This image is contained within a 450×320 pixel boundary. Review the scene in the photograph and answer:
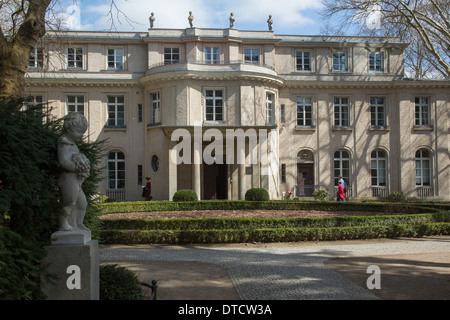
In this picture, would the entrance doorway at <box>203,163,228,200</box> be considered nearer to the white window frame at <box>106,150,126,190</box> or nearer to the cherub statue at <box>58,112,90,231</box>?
the white window frame at <box>106,150,126,190</box>

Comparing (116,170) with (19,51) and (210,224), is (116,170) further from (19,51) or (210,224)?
(19,51)

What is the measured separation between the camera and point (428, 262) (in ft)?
28.2

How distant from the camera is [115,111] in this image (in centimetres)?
2805

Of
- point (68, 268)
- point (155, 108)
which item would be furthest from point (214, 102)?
point (68, 268)

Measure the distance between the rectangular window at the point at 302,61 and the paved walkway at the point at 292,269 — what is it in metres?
20.2

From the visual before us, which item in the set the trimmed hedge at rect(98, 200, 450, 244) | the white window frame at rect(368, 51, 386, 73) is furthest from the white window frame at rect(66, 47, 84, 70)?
the white window frame at rect(368, 51, 386, 73)

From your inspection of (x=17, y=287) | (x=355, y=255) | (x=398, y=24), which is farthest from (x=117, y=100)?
(x=17, y=287)

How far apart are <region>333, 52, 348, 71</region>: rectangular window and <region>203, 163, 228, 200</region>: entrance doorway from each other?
38.9ft

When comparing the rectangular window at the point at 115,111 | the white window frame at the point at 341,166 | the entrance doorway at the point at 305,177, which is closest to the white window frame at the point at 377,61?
the white window frame at the point at 341,166

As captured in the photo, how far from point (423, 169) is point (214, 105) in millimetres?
17102

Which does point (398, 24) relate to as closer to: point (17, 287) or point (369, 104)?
point (369, 104)

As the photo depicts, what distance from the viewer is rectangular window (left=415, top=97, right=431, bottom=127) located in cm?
2989

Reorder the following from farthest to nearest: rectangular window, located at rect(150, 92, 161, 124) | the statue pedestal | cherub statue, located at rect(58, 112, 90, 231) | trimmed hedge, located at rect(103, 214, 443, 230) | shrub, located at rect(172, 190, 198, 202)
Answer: rectangular window, located at rect(150, 92, 161, 124), shrub, located at rect(172, 190, 198, 202), trimmed hedge, located at rect(103, 214, 443, 230), cherub statue, located at rect(58, 112, 90, 231), the statue pedestal
